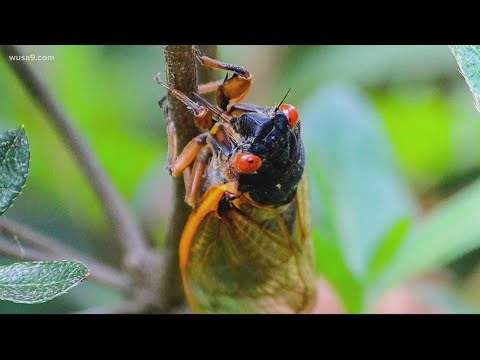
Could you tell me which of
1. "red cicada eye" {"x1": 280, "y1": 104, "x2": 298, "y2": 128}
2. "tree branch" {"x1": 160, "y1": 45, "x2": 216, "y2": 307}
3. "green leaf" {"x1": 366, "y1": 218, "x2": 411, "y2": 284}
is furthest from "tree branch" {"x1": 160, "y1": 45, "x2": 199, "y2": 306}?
"green leaf" {"x1": 366, "y1": 218, "x2": 411, "y2": 284}

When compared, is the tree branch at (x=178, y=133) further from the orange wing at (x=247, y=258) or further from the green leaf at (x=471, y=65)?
the green leaf at (x=471, y=65)

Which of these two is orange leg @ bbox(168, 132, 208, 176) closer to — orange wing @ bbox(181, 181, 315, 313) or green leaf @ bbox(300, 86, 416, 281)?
orange wing @ bbox(181, 181, 315, 313)

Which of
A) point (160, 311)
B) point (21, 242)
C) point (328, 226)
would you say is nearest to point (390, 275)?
point (328, 226)

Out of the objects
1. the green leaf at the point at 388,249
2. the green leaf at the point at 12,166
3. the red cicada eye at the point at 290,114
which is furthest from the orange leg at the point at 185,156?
the green leaf at the point at 388,249

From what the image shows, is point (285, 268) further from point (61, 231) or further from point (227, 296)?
point (61, 231)

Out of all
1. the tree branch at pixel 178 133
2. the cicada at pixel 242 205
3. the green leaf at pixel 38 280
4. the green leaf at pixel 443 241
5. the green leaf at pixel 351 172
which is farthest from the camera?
the green leaf at pixel 351 172
